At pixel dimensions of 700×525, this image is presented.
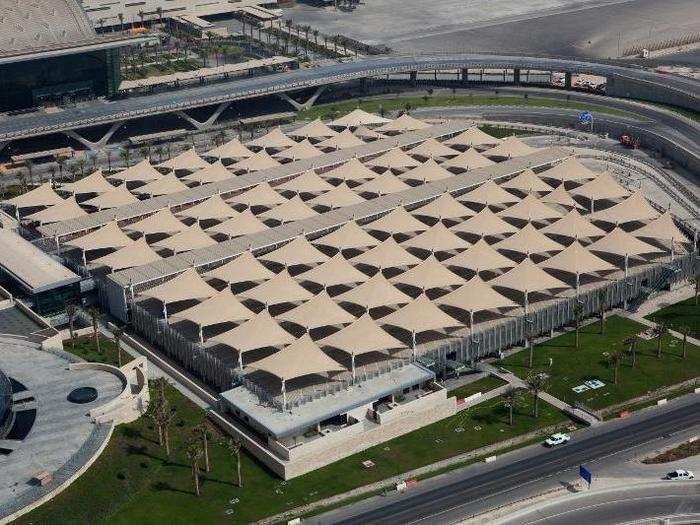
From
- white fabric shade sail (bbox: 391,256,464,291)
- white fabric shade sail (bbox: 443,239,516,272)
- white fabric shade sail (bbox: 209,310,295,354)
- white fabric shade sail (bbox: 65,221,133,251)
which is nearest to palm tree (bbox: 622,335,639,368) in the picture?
white fabric shade sail (bbox: 443,239,516,272)

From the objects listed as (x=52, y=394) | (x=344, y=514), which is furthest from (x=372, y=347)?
(x=52, y=394)

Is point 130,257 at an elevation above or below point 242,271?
below

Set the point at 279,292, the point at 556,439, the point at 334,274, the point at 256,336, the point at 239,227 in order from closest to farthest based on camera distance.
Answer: the point at 556,439 → the point at 256,336 → the point at 279,292 → the point at 334,274 → the point at 239,227

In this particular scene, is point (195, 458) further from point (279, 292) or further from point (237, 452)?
point (279, 292)

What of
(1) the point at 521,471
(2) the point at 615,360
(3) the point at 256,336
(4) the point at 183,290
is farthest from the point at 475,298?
(4) the point at 183,290

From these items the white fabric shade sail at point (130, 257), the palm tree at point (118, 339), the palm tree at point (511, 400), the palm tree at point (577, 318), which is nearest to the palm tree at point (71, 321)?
the palm tree at point (118, 339)

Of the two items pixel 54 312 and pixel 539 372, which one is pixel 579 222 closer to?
pixel 539 372
